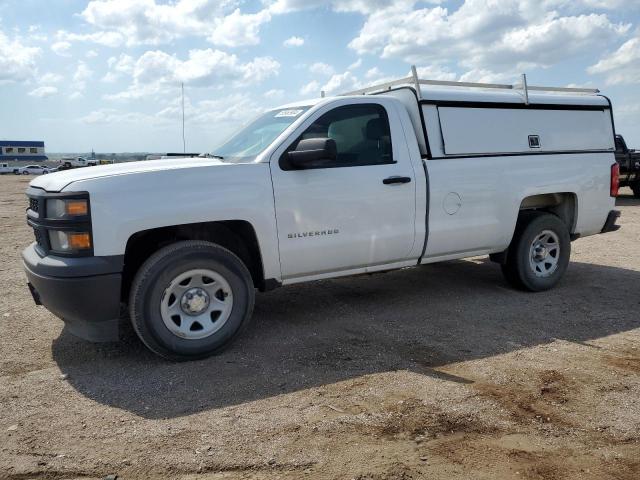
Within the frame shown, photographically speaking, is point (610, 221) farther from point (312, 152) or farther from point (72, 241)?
point (72, 241)

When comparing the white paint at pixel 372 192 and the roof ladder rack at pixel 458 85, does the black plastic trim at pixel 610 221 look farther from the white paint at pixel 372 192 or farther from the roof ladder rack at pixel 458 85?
the roof ladder rack at pixel 458 85

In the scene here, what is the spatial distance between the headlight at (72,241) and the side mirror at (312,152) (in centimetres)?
163

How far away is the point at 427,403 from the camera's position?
3588 mm

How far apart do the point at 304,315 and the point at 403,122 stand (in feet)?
6.73

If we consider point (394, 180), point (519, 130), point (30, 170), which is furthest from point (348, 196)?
point (30, 170)

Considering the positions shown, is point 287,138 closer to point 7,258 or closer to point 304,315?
point 304,315

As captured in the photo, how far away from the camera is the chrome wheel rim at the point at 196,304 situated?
4.23m

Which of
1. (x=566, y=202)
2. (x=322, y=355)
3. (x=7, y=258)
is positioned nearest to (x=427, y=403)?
(x=322, y=355)

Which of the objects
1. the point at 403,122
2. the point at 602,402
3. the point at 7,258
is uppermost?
the point at 403,122

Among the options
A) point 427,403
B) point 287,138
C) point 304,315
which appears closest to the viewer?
point 427,403

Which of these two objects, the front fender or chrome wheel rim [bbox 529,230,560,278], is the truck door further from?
chrome wheel rim [bbox 529,230,560,278]

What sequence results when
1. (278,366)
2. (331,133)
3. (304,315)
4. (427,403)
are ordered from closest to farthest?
(427,403) < (278,366) < (331,133) < (304,315)

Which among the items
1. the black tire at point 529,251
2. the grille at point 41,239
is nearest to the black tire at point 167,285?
the grille at point 41,239

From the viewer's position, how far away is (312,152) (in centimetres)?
446
